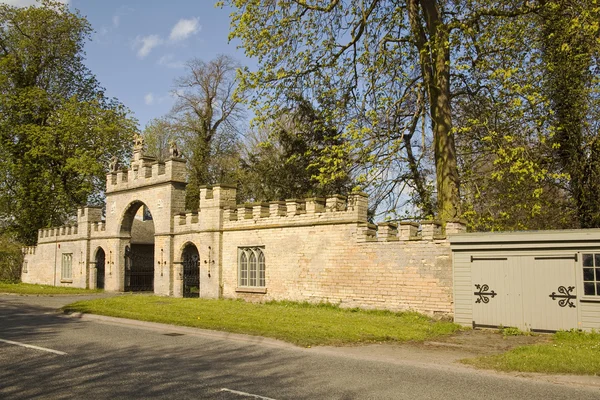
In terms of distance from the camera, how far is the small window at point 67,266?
33.0 metres

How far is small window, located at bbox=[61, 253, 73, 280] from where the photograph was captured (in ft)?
108

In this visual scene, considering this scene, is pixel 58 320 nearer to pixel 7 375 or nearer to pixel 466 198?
pixel 7 375

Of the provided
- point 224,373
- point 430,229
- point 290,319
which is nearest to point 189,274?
point 290,319

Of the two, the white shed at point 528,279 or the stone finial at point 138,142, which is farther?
the stone finial at point 138,142

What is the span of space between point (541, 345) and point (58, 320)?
12.9 meters

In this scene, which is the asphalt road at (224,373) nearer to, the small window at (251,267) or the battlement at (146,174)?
the small window at (251,267)

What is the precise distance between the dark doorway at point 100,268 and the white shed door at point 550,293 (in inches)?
972

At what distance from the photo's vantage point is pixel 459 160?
22469 millimetres

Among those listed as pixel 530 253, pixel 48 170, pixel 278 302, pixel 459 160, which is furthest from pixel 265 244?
pixel 48 170

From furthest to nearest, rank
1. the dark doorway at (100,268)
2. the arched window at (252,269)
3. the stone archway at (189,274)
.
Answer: the dark doorway at (100,268)
the stone archway at (189,274)
the arched window at (252,269)

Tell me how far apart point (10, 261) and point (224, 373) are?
35304mm

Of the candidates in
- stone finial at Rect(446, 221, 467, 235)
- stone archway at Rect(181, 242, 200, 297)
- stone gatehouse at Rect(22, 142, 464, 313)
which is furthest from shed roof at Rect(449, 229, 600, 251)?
stone archway at Rect(181, 242, 200, 297)

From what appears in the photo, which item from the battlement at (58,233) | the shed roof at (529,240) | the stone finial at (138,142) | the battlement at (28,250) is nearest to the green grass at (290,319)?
the shed roof at (529,240)

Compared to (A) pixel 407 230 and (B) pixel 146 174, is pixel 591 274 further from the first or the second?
(B) pixel 146 174
